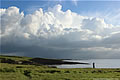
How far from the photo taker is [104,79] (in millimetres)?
31344

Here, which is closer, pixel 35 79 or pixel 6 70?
pixel 35 79

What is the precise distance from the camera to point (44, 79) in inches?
1207

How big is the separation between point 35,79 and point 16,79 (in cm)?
373

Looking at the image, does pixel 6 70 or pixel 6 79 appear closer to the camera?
pixel 6 79

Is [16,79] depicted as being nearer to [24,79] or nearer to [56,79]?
[24,79]

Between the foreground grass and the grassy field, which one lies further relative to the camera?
the grassy field

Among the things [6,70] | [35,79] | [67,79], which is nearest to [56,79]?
[67,79]

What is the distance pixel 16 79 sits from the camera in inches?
1177

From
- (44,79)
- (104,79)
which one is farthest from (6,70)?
(104,79)

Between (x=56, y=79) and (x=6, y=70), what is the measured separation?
18859mm

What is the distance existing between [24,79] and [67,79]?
8.65 meters

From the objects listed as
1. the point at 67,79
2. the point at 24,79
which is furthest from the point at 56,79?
the point at 24,79

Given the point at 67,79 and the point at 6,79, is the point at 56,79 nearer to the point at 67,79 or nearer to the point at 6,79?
the point at 67,79

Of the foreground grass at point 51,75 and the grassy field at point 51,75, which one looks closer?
the foreground grass at point 51,75
